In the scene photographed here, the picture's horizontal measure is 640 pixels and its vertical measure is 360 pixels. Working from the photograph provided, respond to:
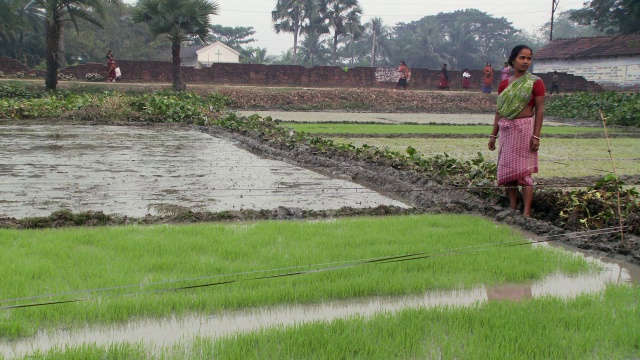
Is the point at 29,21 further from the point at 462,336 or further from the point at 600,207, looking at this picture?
the point at 462,336

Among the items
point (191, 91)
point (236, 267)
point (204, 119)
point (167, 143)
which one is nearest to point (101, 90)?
point (191, 91)

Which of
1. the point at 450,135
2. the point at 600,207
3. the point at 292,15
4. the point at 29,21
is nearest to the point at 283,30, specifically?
the point at 292,15

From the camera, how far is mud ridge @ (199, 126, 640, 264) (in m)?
5.89

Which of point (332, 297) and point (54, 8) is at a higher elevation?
point (54, 8)

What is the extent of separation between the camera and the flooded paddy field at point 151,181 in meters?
7.46

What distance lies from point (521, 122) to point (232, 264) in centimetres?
325

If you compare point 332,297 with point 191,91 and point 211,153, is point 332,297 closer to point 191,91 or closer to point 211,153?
point 211,153

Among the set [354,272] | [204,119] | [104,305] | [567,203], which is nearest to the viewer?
[104,305]

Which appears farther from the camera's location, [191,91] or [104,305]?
[191,91]

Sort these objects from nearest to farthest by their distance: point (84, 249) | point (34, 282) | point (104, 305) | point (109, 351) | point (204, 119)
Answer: point (109, 351)
point (104, 305)
point (34, 282)
point (84, 249)
point (204, 119)

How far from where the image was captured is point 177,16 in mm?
26859

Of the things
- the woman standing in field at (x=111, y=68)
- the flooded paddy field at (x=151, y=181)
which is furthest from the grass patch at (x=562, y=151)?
the woman standing in field at (x=111, y=68)

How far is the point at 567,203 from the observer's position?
684 cm

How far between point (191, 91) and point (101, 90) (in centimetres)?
342
